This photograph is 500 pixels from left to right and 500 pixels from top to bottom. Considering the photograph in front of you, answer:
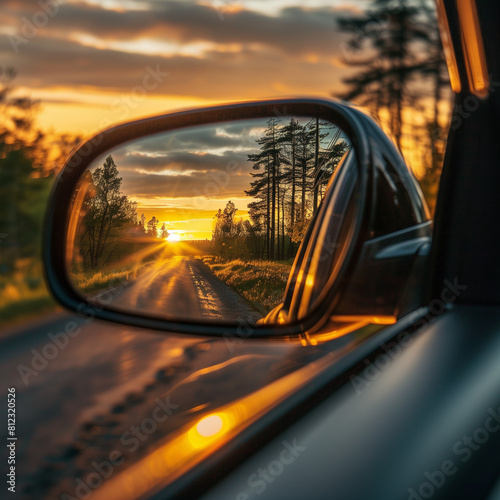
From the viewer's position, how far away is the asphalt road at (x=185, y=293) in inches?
69.3

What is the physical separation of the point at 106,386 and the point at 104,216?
282 centimetres

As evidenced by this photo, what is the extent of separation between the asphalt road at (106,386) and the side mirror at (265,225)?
0.34 feet

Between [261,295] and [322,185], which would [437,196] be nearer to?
[322,185]

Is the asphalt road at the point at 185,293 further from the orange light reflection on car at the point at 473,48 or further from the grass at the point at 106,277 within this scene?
the orange light reflection on car at the point at 473,48

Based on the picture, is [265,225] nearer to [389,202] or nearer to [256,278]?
[256,278]

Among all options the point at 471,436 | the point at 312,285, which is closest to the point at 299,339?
the point at 312,285

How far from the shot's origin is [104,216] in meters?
2.12

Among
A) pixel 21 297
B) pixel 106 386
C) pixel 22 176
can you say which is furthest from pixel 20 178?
pixel 106 386

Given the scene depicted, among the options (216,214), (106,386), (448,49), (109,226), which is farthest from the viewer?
(106,386)

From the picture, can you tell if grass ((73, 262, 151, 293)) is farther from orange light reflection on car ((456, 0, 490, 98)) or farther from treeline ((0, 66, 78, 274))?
treeline ((0, 66, 78, 274))

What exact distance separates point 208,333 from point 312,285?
345 mm

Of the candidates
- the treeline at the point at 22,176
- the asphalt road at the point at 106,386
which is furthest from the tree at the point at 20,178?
the asphalt road at the point at 106,386

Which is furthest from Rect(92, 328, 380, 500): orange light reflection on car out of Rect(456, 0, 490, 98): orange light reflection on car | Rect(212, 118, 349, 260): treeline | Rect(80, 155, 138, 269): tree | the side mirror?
Rect(456, 0, 490, 98): orange light reflection on car

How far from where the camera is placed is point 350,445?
1.15 metres
